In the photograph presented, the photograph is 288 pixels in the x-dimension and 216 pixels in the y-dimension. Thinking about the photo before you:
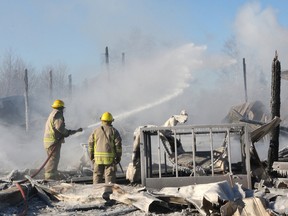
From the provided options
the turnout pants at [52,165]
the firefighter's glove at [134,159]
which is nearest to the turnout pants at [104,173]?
the firefighter's glove at [134,159]

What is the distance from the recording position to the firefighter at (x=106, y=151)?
812 centimetres

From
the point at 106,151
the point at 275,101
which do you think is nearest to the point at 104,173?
the point at 106,151

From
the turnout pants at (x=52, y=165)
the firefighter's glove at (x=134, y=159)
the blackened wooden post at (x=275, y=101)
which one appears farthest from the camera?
the turnout pants at (x=52, y=165)

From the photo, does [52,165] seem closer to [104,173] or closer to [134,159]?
[104,173]

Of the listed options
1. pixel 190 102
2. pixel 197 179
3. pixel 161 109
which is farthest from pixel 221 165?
pixel 190 102

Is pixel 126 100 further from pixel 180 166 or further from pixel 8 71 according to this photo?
pixel 8 71

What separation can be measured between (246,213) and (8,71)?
6656cm

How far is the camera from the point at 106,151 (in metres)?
8.12

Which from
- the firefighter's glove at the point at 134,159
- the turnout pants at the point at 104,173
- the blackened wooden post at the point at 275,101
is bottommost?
the turnout pants at the point at 104,173

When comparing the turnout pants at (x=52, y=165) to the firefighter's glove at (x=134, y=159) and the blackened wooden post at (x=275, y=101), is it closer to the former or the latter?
the firefighter's glove at (x=134, y=159)

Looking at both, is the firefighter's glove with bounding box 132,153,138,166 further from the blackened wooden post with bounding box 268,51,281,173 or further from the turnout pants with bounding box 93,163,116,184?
the blackened wooden post with bounding box 268,51,281,173

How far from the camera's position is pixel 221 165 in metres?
7.61

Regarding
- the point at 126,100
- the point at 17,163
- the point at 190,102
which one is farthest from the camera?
the point at 190,102

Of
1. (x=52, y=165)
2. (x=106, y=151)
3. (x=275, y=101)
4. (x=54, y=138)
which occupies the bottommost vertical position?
A: (x=52, y=165)
